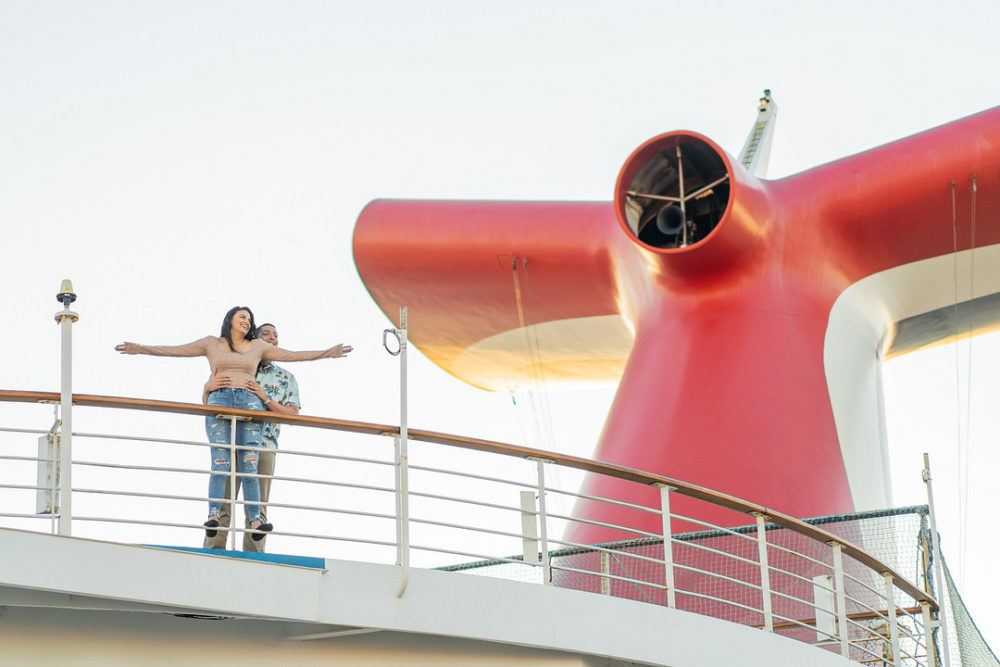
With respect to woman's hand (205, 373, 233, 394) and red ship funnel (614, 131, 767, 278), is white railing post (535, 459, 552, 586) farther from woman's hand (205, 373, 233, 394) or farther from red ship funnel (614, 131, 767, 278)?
red ship funnel (614, 131, 767, 278)

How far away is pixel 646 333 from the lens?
11.4 m

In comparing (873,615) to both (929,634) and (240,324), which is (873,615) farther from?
(240,324)

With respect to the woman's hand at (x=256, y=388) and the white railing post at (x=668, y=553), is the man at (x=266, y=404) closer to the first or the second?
the woman's hand at (x=256, y=388)

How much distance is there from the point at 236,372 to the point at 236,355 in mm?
86

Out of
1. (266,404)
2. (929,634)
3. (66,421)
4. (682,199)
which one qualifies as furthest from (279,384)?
(682,199)

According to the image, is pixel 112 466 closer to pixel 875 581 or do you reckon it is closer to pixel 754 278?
pixel 875 581

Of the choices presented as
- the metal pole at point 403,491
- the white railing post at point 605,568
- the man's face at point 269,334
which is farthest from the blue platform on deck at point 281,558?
the white railing post at point 605,568

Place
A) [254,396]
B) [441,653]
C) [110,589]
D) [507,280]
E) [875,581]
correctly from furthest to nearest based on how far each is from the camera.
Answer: [507,280], [875,581], [254,396], [441,653], [110,589]

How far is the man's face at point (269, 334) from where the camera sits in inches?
266

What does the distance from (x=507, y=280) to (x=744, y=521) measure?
3.83 meters

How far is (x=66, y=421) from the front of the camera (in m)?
5.14

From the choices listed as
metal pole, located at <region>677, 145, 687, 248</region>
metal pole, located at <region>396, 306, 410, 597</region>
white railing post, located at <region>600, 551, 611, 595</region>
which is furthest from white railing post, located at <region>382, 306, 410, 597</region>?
metal pole, located at <region>677, 145, 687, 248</region>

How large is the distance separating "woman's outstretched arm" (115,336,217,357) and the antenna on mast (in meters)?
7.93

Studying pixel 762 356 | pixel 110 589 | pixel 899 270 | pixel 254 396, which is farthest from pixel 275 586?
pixel 899 270
